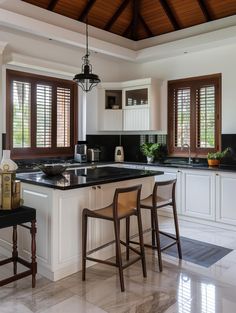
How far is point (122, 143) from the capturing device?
6.50m

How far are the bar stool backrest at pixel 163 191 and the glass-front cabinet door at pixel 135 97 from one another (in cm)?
272

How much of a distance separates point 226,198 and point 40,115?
10.9ft

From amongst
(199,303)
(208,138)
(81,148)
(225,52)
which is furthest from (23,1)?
(199,303)

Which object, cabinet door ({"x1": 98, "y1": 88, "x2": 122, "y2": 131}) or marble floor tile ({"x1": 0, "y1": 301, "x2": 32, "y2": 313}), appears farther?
cabinet door ({"x1": 98, "y1": 88, "x2": 122, "y2": 131})

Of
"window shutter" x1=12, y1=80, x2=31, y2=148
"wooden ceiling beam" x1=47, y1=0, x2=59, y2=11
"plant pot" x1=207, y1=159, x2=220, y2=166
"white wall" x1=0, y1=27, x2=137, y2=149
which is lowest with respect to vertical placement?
"plant pot" x1=207, y1=159, x2=220, y2=166

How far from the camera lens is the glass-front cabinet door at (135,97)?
19.0ft

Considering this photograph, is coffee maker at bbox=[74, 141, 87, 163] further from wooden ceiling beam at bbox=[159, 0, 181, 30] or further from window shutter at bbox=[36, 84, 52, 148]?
wooden ceiling beam at bbox=[159, 0, 181, 30]

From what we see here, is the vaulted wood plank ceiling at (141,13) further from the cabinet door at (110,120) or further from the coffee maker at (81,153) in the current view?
the coffee maker at (81,153)

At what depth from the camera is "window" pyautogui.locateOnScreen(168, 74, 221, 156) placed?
5.16 m

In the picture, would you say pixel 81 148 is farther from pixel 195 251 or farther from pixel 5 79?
pixel 195 251

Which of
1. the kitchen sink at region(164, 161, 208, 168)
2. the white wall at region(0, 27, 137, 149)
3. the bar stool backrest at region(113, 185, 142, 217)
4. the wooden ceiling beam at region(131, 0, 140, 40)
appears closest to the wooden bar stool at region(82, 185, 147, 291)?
the bar stool backrest at region(113, 185, 142, 217)

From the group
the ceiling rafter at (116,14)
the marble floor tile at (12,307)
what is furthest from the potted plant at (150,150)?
the marble floor tile at (12,307)

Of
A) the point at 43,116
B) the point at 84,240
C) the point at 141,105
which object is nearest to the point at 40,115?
the point at 43,116

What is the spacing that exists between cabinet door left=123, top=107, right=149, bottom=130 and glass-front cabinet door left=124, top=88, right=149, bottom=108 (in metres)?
0.12
